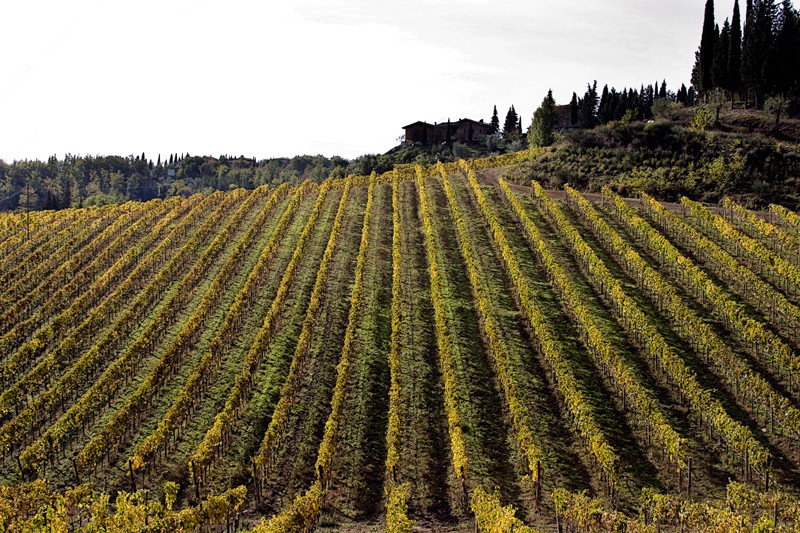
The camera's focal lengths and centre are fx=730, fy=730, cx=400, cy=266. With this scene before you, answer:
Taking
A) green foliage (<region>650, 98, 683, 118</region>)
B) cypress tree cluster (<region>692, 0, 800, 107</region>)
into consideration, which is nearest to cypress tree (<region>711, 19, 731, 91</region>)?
cypress tree cluster (<region>692, 0, 800, 107</region>)

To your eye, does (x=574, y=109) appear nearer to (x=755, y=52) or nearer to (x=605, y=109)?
(x=605, y=109)

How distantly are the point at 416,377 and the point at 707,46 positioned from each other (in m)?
67.4

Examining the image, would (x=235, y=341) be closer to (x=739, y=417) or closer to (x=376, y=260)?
(x=376, y=260)

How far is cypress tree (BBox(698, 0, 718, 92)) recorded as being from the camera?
8250 centimetres

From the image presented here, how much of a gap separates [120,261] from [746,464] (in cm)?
4348

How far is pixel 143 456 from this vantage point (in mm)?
28344

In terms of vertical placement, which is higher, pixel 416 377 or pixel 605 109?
pixel 605 109

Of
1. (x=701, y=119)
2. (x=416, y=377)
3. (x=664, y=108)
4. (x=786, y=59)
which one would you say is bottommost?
(x=416, y=377)

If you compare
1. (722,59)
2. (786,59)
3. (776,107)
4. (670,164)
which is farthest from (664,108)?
(670,164)

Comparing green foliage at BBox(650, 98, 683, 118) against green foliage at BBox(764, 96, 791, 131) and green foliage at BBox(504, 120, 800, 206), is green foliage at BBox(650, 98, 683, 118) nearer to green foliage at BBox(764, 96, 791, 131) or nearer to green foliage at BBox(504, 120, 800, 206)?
green foliage at BBox(764, 96, 791, 131)

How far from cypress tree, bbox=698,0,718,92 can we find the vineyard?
32851 millimetres

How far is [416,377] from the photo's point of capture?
3503 cm

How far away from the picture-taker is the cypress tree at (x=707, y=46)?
8250 centimetres

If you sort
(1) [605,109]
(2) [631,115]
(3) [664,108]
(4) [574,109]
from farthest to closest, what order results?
(4) [574,109] → (1) [605,109] → (3) [664,108] → (2) [631,115]
